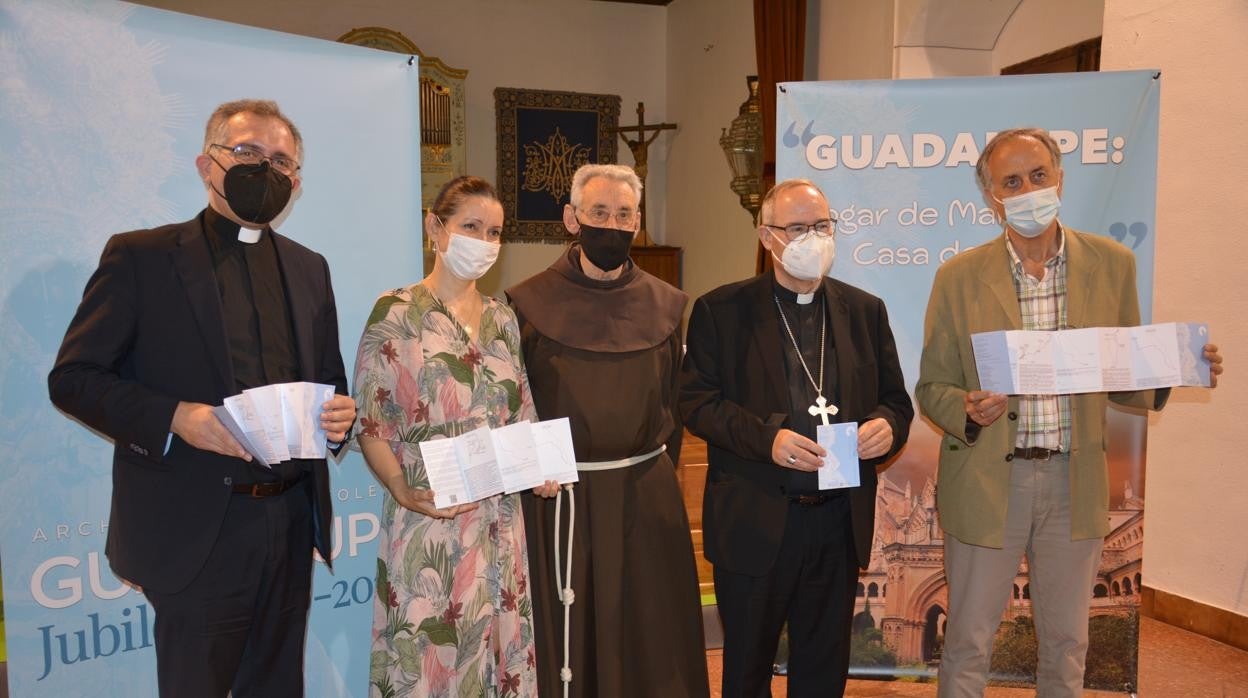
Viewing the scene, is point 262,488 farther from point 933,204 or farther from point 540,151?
point 540,151

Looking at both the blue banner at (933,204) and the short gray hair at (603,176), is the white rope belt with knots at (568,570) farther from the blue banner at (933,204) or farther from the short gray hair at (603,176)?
the blue banner at (933,204)

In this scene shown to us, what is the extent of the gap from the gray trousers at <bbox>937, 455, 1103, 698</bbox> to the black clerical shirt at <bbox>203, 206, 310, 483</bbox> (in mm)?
1941

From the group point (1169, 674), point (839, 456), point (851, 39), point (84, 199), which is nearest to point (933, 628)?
point (1169, 674)

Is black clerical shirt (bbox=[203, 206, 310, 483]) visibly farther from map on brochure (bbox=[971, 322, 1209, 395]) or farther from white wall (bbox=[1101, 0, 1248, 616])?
white wall (bbox=[1101, 0, 1248, 616])

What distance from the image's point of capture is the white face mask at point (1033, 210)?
2.59m

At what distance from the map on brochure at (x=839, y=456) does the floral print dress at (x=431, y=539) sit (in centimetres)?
90

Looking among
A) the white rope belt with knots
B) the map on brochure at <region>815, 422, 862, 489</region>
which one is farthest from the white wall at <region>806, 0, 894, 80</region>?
the white rope belt with knots

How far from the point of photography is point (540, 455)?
236 cm

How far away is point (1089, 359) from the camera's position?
2.50 metres

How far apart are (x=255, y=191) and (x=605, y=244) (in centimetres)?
102

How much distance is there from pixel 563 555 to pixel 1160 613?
328cm

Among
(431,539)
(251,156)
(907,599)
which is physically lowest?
(907,599)

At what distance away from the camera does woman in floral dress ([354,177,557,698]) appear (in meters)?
2.33

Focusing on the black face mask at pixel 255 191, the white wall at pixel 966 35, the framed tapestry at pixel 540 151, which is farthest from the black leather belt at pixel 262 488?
the framed tapestry at pixel 540 151
